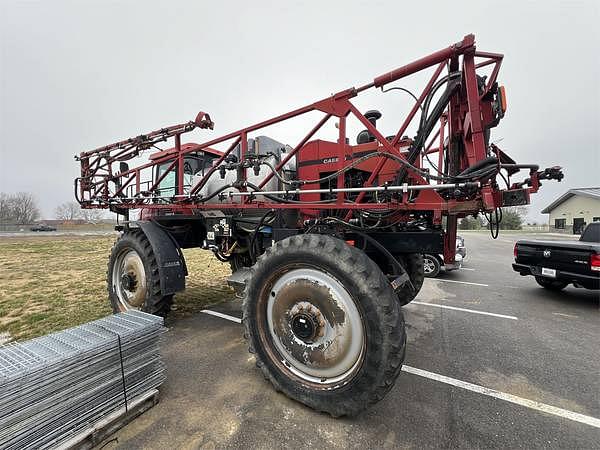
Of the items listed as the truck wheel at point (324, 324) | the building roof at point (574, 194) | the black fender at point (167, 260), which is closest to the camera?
the truck wheel at point (324, 324)

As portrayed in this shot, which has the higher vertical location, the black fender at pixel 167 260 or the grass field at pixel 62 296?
the black fender at pixel 167 260

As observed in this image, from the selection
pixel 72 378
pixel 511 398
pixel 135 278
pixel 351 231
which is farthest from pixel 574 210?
pixel 72 378

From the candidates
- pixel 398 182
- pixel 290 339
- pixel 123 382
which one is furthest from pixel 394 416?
pixel 123 382

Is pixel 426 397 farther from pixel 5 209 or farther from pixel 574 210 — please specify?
pixel 5 209

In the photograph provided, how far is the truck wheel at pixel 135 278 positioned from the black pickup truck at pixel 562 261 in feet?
25.3

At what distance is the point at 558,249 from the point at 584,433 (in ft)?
16.7

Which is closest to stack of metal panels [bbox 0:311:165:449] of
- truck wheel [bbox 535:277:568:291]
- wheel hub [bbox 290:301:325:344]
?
wheel hub [bbox 290:301:325:344]

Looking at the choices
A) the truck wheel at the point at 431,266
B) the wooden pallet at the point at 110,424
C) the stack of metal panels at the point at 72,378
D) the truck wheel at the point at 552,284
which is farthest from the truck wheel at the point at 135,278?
the truck wheel at the point at 552,284

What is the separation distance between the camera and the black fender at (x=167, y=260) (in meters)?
3.73

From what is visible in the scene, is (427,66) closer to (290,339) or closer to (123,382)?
(290,339)

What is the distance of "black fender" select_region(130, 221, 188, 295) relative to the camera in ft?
12.2

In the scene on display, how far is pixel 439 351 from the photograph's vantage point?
3.46m

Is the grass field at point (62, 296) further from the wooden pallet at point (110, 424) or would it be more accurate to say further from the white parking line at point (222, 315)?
the wooden pallet at point (110, 424)

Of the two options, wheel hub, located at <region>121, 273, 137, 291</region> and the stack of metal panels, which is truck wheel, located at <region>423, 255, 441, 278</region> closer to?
wheel hub, located at <region>121, 273, 137, 291</region>
